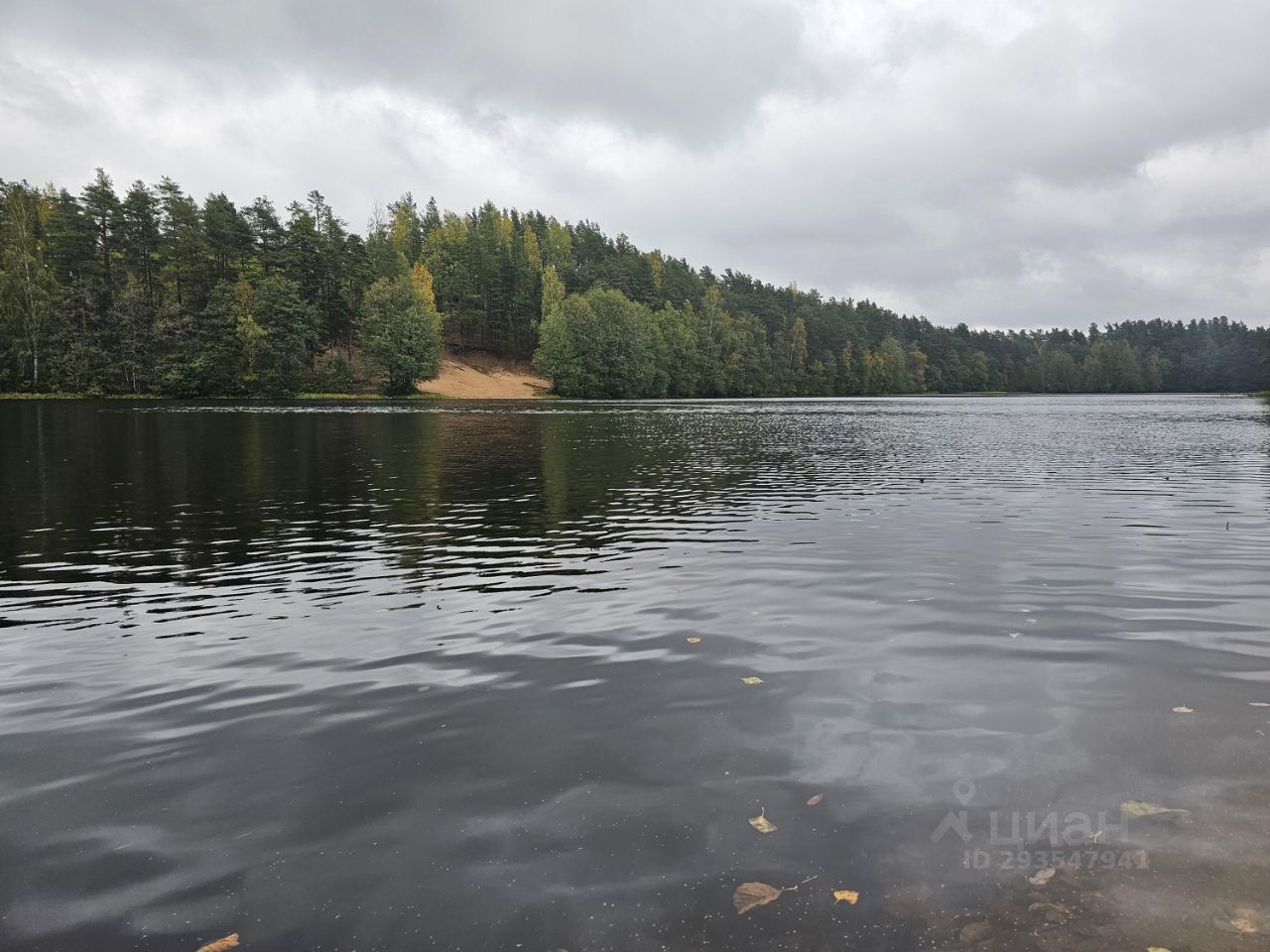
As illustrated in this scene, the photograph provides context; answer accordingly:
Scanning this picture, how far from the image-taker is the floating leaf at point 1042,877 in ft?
17.4

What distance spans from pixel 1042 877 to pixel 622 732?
3.93m

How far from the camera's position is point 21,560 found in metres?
16.6

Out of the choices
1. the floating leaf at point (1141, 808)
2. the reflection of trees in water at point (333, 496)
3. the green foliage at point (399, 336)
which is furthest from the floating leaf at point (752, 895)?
the green foliage at point (399, 336)

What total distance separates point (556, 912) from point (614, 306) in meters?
159

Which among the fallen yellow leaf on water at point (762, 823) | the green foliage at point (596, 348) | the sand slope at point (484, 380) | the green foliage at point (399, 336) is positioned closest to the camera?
the fallen yellow leaf on water at point (762, 823)

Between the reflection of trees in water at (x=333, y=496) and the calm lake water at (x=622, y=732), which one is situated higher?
the reflection of trees in water at (x=333, y=496)

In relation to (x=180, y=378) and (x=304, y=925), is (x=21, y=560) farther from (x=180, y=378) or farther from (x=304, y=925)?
(x=180, y=378)

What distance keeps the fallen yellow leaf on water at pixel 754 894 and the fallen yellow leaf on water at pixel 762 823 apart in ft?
2.21

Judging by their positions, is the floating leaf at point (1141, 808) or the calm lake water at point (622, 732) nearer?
the calm lake water at point (622, 732)

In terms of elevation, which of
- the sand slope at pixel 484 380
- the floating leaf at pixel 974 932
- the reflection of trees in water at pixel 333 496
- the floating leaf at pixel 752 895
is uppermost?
the sand slope at pixel 484 380

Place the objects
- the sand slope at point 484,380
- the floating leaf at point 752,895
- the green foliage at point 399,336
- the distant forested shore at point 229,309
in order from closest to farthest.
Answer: the floating leaf at point 752,895 < the distant forested shore at point 229,309 < the green foliage at point 399,336 < the sand slope at point 484,380

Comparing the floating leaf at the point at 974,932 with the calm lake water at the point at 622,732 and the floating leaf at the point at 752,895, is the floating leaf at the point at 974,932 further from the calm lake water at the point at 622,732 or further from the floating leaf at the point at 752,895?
the floating leaf at the point at 752,895

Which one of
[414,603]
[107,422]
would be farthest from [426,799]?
[107,422]

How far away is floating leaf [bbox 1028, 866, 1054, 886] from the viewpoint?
5.29 m
